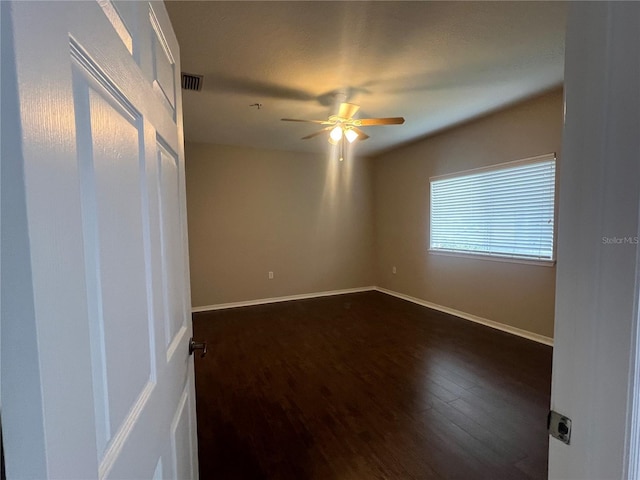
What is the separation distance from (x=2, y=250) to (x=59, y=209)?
3.0 inches

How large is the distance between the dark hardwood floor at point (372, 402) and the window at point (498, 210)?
1.05 metres

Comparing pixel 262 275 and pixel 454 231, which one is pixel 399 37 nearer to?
pixel 454 231

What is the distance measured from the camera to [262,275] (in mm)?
4898

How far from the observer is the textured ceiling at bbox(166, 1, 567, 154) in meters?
1.74

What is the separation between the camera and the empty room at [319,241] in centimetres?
33

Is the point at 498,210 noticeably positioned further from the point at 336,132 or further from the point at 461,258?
the point at 336,132

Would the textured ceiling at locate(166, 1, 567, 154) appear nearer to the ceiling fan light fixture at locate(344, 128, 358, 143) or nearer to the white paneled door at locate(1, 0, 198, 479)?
the ceiling fan light fixture at locate(344, 128, 358, 143)

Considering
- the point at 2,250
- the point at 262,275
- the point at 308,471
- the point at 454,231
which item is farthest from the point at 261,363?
the point at 454,231

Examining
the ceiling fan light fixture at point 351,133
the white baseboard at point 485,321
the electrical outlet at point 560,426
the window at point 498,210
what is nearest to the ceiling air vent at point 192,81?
the ceiling fan light fixture at point 351,133

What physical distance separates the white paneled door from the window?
3596mm

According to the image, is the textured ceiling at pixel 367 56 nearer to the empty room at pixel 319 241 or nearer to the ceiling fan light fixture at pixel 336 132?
the empty room at pixel 319 241

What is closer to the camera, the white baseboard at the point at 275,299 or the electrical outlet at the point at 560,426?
the electrical outlet at the point at 560,426

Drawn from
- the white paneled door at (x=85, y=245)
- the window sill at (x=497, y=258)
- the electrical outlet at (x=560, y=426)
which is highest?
the white paneled door at (x=85, y=245)

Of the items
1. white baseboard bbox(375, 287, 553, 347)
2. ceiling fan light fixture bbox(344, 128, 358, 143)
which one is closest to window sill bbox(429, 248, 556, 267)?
white baseboard bbox(375, 287, 553, 347)
